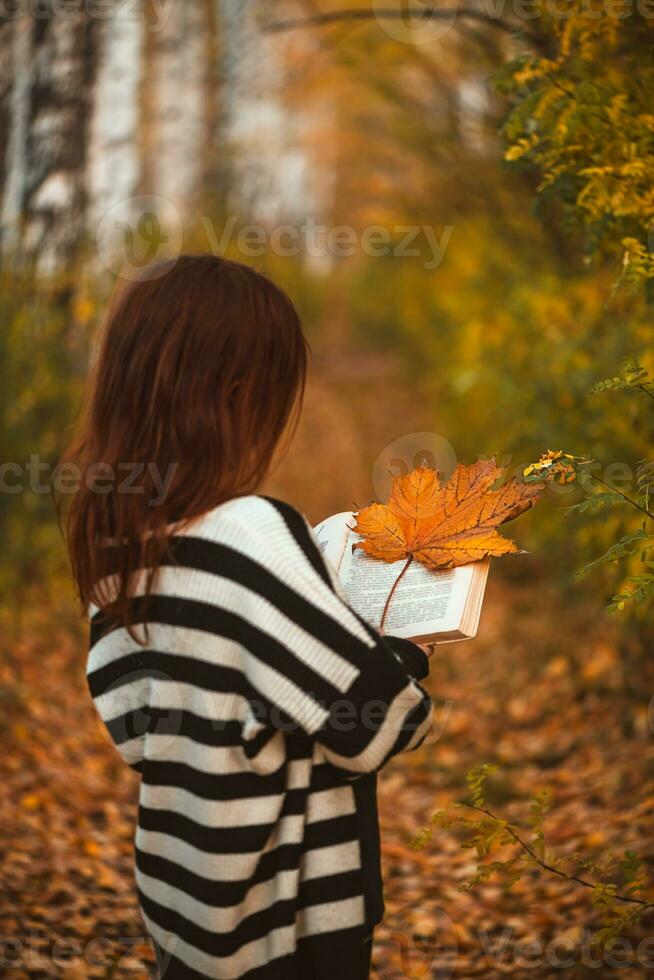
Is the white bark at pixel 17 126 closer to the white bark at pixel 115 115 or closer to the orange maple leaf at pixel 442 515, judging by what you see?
the white bark at pixel 115 115

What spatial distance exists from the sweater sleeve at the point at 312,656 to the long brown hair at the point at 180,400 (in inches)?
5.6

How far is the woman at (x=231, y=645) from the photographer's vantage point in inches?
58.1

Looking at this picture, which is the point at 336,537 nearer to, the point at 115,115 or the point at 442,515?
the point at 442,515

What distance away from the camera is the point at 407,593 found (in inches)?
69.4

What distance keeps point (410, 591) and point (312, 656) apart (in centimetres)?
35

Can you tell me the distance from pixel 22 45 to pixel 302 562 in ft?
15.7

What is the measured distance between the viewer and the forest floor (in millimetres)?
2777

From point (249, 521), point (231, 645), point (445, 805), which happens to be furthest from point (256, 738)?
point (445, 805)

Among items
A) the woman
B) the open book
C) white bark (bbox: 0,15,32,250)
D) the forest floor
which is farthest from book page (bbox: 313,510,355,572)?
white bark (bbox: 0,15,32,250)

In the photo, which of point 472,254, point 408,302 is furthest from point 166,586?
point 408,302

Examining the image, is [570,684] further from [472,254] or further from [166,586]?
[472,254]

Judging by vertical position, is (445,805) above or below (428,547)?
below

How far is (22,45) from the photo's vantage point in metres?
5.24

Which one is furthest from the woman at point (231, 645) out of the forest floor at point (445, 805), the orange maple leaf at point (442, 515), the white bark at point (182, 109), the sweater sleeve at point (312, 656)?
the white bark at point (182, 109)
